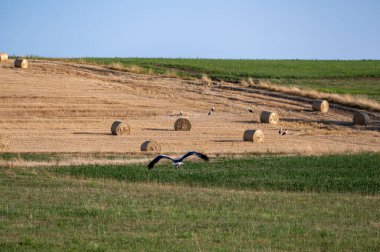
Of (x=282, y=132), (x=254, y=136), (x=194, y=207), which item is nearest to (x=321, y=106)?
(x=282, y=132)

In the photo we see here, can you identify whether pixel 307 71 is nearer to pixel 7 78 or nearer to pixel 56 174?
pixel 7 78

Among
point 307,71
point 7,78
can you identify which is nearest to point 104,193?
point 7,78

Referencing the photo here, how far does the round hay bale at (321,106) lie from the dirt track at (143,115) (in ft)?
1.42

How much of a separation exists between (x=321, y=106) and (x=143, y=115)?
10.5 meters

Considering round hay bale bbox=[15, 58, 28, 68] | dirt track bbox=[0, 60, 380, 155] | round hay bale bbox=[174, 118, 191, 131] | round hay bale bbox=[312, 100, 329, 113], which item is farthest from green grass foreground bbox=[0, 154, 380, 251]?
round hay bale bbox=[15, 58, 28, 68]

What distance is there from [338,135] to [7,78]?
2476 cm

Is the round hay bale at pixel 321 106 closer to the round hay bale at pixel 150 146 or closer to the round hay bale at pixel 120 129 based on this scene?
the round hay bale at pixel 120 129

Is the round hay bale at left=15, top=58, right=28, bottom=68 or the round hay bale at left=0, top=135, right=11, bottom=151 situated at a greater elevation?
the round hay bale at left=15, top=58, right=28, bottom=68

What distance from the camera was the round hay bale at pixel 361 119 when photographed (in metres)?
47.3

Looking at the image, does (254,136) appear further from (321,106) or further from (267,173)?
(321,106)

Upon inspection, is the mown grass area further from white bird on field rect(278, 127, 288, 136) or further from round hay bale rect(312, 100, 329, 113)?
round hay bale rect(312, 100, 329, 113)

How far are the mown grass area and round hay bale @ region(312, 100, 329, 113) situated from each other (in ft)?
70.2

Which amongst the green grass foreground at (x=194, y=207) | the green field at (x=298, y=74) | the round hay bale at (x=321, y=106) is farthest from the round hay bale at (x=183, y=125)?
the green field at (x=298, y=74)

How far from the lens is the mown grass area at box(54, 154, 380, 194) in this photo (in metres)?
23.6
